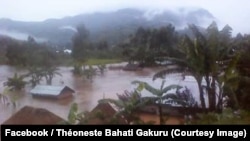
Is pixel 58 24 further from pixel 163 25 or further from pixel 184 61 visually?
pixel 184 61

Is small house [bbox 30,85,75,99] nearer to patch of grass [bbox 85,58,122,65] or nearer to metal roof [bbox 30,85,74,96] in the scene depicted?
metal roof [bbox 30,85,74,96]

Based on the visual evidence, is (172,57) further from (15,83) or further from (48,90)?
(15,83)

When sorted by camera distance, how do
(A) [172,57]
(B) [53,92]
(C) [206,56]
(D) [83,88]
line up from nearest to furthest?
(C) [206,56] → (A) [172,57] → (B) [53,92] → (D) [83,88]

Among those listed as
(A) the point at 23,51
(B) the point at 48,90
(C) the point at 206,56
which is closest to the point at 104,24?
(A) the point at 23,51

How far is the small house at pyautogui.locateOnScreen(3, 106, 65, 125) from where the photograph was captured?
282 inches

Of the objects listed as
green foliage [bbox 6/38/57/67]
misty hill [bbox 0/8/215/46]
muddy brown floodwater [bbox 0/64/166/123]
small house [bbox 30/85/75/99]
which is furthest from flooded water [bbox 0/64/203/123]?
misty hill [bbox 0/8/215/46]

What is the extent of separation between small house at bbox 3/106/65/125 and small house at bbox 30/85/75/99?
15.7ft

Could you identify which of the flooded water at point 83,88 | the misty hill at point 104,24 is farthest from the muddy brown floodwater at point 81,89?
the misty hill at point 104,24

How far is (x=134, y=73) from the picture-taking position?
19.6 m
